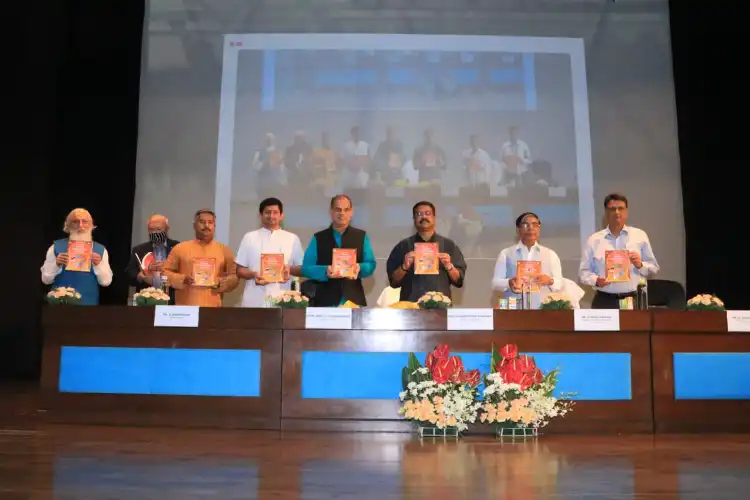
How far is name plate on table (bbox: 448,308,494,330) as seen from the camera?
4.16 m

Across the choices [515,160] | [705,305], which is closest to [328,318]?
[705,305]

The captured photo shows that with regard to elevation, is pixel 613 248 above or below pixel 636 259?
above

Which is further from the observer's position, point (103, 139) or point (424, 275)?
point (103, 139)

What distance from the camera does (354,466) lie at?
2.97 m

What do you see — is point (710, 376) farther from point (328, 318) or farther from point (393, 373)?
point (328, 318)

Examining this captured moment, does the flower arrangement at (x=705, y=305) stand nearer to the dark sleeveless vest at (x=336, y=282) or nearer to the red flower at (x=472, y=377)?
the red flower at (x=472, y=377)

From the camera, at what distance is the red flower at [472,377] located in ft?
12.5

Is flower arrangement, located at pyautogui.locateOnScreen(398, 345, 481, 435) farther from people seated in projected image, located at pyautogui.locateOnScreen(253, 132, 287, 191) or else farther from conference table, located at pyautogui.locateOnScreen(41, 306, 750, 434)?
people seated in projected image, located at pyautogui.locateOnScreen(253, 132, 287, 191)

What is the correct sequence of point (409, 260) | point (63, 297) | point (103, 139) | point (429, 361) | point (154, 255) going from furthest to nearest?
A: point (103, 139), point (154, 255), point (409, 260), point (63, 297), point (429, 361)

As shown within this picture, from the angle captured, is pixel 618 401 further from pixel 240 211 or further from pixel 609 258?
pixel 240 211

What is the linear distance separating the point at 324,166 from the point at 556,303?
288 centimetres

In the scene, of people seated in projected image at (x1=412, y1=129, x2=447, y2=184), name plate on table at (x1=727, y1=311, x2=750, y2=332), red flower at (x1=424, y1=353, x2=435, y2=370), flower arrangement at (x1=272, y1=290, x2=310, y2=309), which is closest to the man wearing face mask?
flower arrangement at (x1=272, y1=290, x2=310, y2=309)

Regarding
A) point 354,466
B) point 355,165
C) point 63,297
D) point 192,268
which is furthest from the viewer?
point 355,165

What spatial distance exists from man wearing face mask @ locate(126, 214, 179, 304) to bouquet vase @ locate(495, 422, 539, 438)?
2.31 meters
